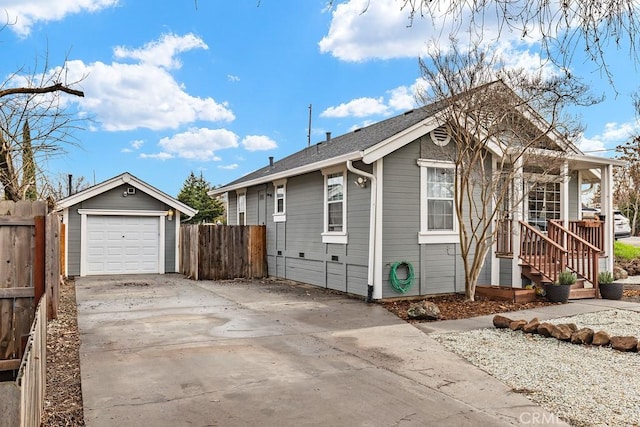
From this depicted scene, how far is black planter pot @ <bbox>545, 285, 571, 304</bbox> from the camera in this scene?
922 centimetres

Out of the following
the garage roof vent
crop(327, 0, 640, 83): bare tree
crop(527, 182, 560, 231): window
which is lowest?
crop(527, 182, 560, 231): window

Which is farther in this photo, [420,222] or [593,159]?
[593,159]

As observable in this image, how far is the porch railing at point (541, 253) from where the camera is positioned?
9672 millimetres

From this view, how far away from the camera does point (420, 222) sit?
10.1 meters

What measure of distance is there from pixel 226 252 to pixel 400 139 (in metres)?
7.16

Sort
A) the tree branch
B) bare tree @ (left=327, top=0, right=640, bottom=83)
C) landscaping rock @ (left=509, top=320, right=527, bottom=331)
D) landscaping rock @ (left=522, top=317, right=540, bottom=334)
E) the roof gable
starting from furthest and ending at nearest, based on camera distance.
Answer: the roof gable < landscaping rock @ (left=509, top=320, right=527, bottom=331) < landscaping rock @ (left=522, top=317, right=540, bottom=334) < the tree branch < bare tree @ (left=327, top=0, right=640, bottom=83)

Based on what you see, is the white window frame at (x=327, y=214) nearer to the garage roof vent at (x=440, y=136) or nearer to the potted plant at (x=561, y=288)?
the garage roof vent at (x=440, y=136)

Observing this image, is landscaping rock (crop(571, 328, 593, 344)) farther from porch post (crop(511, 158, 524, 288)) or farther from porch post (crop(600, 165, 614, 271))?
porch post (crop(600, 165, 614, 271))

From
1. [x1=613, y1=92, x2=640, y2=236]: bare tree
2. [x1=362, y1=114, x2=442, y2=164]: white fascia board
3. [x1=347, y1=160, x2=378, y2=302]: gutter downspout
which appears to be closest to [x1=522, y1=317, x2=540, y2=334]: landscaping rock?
[x1=347, y1=160, x2=378, y2=302]: gutter downspout

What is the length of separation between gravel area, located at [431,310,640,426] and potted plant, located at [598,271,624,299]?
9.16 feet

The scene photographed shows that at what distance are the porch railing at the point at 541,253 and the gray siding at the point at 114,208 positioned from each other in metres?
11.7

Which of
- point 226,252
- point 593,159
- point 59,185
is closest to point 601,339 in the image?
point 593,159

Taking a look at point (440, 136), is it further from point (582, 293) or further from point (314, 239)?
point (582, 293)

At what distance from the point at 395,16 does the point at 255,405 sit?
3253mm
